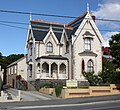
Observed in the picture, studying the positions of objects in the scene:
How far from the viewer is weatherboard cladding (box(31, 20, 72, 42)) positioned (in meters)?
45.2

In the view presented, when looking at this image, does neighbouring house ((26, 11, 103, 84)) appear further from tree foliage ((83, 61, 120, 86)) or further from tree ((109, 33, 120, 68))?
tree ((109, 33, 120, 68))

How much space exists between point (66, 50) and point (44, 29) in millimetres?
4862

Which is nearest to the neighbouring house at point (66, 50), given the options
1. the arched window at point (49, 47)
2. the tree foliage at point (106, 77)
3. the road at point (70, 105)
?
the arched window at point (49, 47)

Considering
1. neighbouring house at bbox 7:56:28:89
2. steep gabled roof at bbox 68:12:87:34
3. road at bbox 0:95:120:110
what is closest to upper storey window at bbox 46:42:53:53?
steep gabled roof at bbox 68:12:87:34

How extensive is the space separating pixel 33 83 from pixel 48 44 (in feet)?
21.3

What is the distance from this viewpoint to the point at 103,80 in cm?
3941

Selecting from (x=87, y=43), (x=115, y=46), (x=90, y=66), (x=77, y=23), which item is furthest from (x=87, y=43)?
(x=115, y=46)

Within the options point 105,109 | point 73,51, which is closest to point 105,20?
point 105,109

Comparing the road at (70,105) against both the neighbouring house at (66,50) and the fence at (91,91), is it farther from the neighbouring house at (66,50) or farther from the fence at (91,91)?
the neighbouring house at (66,50)

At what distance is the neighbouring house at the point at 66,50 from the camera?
43.5m

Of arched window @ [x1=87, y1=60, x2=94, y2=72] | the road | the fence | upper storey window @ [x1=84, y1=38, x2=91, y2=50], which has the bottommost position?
the road

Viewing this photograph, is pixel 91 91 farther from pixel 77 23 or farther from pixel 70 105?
pixel 77 23

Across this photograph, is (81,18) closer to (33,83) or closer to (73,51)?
(73,51)

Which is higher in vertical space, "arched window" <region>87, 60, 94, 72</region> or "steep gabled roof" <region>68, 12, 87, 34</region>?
"steep gabled roof" <region>68, 12, 87, 34</region>
